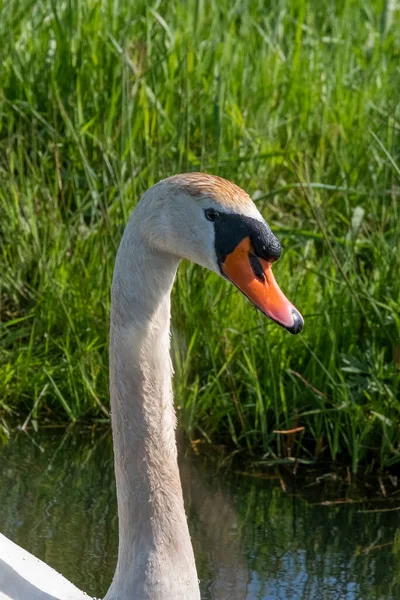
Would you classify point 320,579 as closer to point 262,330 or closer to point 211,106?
point 262,330

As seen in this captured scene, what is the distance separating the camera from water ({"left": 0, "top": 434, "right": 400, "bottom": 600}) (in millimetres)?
3744

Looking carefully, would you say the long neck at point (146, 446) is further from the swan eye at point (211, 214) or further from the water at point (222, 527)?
the water at point (222, 527)

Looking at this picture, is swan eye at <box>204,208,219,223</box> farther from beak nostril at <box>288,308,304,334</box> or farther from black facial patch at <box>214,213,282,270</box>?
beak nostril at <box>288,308,304,334</box>

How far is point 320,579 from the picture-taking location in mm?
3789

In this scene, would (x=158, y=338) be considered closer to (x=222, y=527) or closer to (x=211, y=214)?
(x=211, y=214)

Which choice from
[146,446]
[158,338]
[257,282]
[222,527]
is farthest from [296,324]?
[222,527]

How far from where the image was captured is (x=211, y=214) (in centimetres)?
275

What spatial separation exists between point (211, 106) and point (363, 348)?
154 cm

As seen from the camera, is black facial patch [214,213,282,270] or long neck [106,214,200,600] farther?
long neck [106,214,200,600]

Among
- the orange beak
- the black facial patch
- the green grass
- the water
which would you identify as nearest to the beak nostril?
the orange beak

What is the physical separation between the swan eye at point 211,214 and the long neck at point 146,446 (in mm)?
153

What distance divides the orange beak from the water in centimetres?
124

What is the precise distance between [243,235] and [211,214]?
0.30 feet

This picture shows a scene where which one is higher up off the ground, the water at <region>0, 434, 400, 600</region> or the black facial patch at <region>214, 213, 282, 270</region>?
the black facial patch at <region>214, 213, 282, 270</region>
